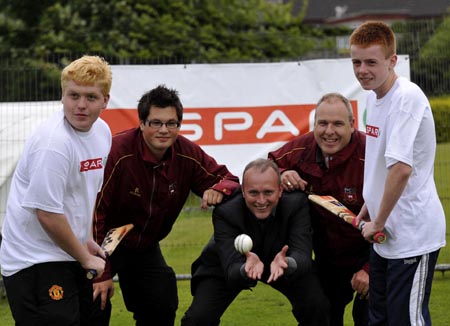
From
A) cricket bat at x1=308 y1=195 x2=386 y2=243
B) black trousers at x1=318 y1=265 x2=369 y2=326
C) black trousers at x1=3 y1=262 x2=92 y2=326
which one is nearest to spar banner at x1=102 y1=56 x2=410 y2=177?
black trousers at x1=318 y1=265 x2=369 y2=326

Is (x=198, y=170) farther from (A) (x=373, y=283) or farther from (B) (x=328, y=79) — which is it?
(B) (x=328, y=79)

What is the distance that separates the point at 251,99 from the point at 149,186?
4033mm

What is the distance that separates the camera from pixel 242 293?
33.7ft

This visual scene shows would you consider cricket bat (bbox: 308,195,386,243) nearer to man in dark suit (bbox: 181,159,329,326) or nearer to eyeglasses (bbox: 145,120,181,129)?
man in dark suit (bbox: 181,159,329,326)

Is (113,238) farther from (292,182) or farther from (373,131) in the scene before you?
(373,131)

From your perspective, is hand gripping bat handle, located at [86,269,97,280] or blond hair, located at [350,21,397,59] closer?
hand gripping bat handle, located at [86,269,97,280]

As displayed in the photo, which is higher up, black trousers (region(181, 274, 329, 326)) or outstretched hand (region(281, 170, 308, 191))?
outstretched hand (region(281, 170, 308, 191))

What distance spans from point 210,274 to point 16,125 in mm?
4538

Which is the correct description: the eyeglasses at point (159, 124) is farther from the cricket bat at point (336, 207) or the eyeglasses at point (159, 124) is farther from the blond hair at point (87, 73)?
the blond hair at point (87, 73)

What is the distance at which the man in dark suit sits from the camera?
6684mm

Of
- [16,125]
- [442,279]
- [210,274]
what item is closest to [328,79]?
[442,279]

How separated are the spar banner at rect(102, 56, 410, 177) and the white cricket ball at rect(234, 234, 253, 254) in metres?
4.46

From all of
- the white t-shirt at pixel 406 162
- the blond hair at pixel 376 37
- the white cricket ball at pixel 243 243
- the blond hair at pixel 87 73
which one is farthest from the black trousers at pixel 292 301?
the blond hair at pixel 87 73

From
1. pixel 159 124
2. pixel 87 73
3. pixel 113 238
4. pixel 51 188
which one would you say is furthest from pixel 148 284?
pixel 87 73
